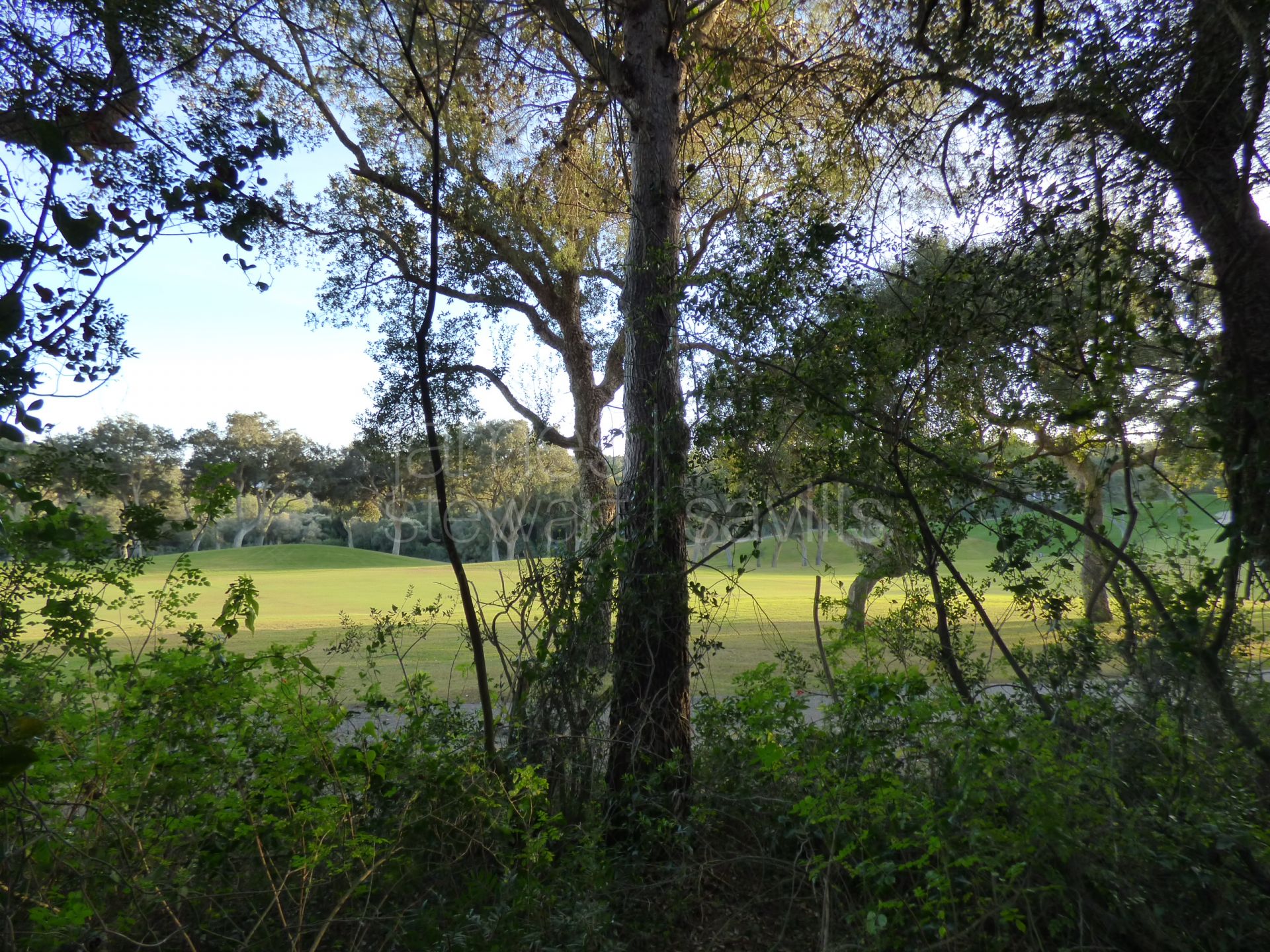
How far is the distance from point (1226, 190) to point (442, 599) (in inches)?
421

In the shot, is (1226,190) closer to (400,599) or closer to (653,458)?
(653,458)

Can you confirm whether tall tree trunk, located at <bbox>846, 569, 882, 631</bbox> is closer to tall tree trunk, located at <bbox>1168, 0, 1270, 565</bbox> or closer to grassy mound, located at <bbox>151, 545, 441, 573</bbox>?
tall tree trunk, located at <bbox>1168, 0, 1270, 565</bbox>

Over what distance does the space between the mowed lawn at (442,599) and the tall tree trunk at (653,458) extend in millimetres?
337

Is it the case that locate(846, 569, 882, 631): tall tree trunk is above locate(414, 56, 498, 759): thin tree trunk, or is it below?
below

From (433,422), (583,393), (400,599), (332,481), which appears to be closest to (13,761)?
(433,422)

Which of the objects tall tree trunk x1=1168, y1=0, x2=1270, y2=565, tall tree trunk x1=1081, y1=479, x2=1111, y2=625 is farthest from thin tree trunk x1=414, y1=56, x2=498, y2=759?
tall tree trunk x1=1168, y1=0, x2=1270, y2=565

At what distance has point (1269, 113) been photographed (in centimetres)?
354

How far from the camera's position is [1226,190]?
3305mm

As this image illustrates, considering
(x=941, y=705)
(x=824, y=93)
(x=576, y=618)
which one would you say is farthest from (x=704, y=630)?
(x=824, y=93)

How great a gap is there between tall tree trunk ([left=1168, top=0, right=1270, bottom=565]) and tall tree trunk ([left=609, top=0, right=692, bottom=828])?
226 centimetres

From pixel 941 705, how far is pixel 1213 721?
35.5 inches

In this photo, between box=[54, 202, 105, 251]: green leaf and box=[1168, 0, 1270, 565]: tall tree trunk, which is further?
box=[1168, 0, 1270, 565]: tall tree trunk

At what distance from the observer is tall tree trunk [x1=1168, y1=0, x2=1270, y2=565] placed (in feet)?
10.2

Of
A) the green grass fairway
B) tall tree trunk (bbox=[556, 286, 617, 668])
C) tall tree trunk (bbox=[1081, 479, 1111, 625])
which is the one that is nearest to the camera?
tall tree trunk (bbox=[1081, 479, 1111, 625])
